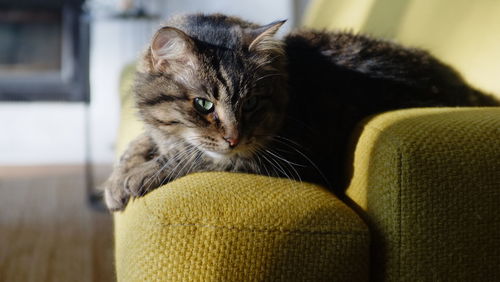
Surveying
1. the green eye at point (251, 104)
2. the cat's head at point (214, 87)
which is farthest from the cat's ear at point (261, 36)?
the green eye at point (251, 104)

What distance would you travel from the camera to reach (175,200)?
2.64 feet

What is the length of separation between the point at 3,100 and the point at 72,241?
1182 millimetres

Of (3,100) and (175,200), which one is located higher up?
(175,200)

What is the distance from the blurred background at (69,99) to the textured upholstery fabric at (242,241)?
95 centimetres

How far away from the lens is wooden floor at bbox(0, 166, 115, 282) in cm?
198

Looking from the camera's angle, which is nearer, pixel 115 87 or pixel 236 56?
pixel 236 56

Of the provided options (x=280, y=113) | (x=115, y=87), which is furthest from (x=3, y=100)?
(x=280, y=113)

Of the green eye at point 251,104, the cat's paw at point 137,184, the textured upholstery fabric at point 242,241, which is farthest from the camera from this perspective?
the green eye at point 251,104

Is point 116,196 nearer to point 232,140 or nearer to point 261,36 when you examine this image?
point 232,140

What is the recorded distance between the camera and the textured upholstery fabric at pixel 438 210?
2.53 ft

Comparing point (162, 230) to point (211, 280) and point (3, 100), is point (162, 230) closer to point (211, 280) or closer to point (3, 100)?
point (211, 280)

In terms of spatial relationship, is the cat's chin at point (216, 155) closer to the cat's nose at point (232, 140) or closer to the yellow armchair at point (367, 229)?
the cat's nose at point (232, 140)

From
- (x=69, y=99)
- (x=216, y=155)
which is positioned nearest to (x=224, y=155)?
(x=216, y=155)

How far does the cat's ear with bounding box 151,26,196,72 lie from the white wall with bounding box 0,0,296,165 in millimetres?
2374
